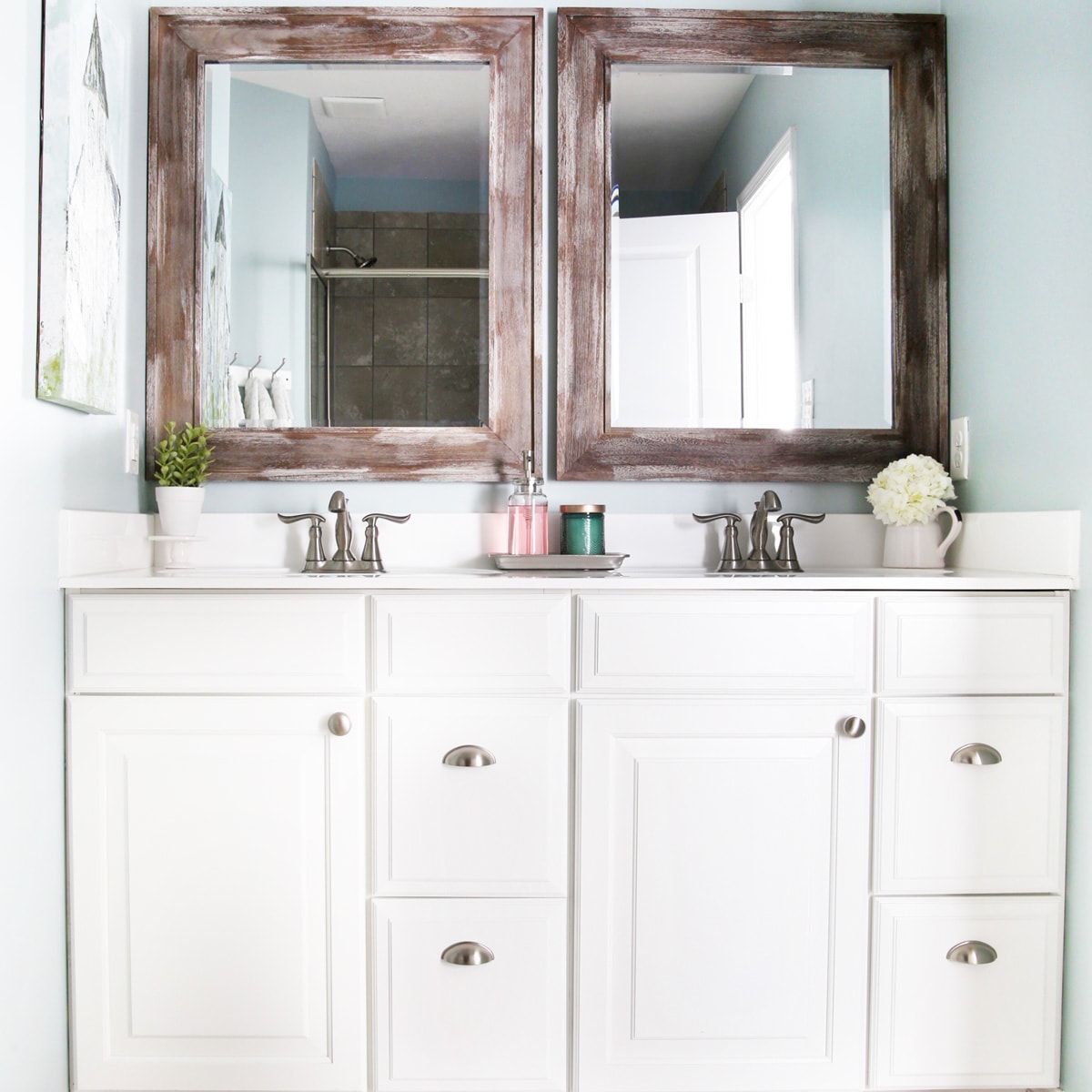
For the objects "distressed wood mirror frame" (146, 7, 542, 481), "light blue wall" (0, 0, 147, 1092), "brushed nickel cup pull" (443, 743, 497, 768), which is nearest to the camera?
"light blue wall" (0, 0, 147, 1092)

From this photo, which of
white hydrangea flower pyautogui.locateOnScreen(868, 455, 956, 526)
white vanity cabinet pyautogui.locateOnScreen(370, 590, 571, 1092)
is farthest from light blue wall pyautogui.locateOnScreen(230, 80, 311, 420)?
white hydrangea flower pyautogui.locateOnScreen(868, 455, 956, 526)

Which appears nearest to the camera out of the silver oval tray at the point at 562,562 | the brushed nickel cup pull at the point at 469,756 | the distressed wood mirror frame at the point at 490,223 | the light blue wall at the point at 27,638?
the light blue wall at the point at 27,638

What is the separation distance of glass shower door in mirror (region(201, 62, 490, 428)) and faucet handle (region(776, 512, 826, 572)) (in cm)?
64

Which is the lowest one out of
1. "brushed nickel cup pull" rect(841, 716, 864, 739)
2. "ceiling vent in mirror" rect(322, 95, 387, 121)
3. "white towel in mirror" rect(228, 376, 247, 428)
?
"brushed nickel cup pull" rect(841, 716, 864, 739)

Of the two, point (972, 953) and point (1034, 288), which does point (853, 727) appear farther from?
point (1034, 288)

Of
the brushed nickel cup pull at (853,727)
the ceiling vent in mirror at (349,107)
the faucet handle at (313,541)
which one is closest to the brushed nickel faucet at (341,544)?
the faucet handle at (313,541)

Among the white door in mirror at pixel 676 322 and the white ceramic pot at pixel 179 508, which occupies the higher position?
the white door in mirror at pixel 676 322

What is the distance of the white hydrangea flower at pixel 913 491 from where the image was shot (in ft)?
5.40

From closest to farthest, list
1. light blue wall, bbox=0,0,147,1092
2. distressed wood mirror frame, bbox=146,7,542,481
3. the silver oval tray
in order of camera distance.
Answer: light blue wall, bbox=0,0,147,1092, the silver oval tray, distressed wood mirror frame, bbox=146,7,542,481

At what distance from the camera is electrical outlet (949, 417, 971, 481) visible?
1704mm

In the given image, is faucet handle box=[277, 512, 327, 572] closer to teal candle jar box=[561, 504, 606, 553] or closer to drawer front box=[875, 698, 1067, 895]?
teal candle jar box=[561, 504, 606, 553]

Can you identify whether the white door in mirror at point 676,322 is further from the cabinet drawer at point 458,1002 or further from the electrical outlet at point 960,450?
the cabinet drawer at point 458,1002

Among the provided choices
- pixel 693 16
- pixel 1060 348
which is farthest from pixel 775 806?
pixel 693 16

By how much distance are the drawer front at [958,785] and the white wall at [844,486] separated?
3.1 inches
